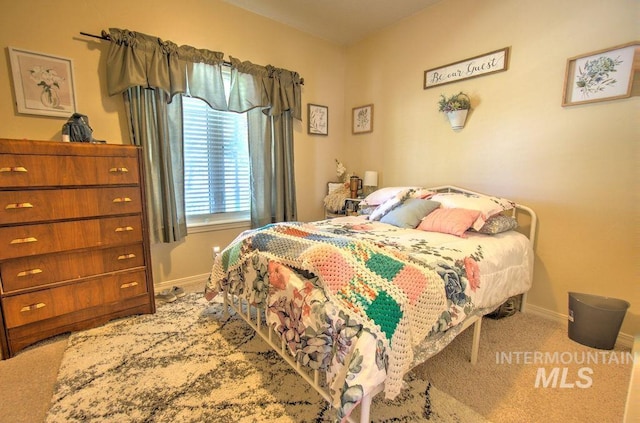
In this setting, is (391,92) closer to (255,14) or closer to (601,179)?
(255,14)

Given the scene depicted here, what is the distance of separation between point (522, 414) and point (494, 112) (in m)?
2.22

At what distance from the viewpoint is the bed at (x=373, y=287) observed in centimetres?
106

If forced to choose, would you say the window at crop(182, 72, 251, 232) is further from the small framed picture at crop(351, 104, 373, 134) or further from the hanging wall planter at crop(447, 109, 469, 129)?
the hanging wall planter at crop(447, 109, 469, 129)

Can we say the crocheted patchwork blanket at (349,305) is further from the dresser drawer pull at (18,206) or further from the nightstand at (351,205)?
the nightstand at (351,205)

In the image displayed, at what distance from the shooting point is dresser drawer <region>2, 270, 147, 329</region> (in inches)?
69.2

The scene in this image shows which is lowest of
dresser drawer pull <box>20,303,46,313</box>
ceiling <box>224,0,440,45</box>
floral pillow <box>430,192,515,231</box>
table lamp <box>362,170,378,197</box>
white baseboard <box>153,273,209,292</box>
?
white baseboard <box>153,273,209,292</box>

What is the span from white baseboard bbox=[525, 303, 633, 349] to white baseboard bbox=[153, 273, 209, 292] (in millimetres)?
2980

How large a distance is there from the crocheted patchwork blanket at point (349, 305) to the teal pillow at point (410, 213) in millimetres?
955

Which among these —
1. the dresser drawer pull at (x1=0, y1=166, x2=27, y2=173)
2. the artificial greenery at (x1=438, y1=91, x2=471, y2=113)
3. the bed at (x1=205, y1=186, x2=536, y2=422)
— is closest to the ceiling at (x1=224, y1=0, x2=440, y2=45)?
the artificial greenery at (x1=438, y1=91, x2=471, y2=113)

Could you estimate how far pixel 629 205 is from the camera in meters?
1.91

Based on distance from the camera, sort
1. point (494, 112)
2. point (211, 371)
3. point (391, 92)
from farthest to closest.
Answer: point (391, 92), point (494, 112), point (211, 371)

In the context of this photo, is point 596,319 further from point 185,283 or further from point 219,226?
point 185,283

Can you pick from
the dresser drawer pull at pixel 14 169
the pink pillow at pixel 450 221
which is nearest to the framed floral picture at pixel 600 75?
the pink pillow at pixel 450 221

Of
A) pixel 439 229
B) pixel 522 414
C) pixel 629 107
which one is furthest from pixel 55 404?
pixel 629 107
